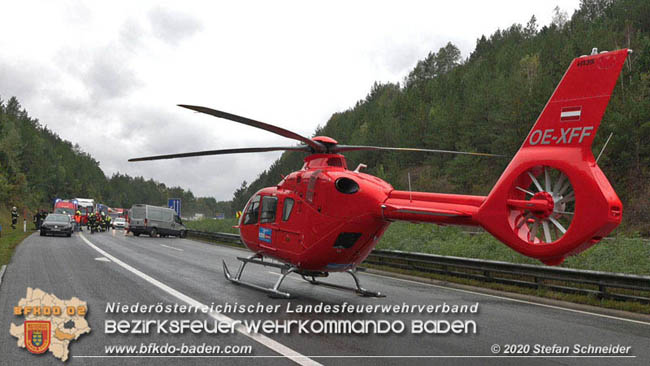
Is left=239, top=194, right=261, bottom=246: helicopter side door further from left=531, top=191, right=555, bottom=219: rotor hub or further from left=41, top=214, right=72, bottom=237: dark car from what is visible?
left=41, top=214, right=72, bottom=237: dark car

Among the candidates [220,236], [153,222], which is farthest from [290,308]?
[153,222]

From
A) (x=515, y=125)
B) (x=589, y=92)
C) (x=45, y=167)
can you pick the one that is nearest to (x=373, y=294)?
(x=589, y=92)

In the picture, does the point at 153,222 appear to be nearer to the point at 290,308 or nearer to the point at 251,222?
the point at 251,222

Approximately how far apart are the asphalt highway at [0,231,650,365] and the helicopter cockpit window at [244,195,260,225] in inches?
61.8

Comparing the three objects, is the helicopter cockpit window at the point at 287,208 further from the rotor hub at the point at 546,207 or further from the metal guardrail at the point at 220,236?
the metal guardrail at the point at 220,236

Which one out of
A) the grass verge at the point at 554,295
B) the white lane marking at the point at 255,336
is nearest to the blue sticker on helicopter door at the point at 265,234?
→ the white lane marking at the point at 255,336

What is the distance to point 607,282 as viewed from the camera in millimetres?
10266

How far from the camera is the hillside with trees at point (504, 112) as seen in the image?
35.7 m

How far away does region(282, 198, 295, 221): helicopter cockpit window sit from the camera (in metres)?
9.70

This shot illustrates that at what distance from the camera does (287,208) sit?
9805mm

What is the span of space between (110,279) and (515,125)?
37.4m

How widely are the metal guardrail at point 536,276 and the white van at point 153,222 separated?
23726 millimetres

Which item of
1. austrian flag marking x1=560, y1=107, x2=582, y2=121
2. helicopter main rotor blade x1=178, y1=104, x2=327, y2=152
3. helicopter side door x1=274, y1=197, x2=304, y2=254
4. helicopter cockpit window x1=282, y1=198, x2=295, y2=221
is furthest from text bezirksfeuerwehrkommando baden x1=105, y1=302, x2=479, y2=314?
austrian flag marking x1=560, y1=107, x2=582, y2=121

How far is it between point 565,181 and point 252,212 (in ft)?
23.5
